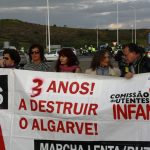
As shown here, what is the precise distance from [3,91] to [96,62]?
1460 mm

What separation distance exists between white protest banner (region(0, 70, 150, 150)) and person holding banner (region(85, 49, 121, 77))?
2.91 ft

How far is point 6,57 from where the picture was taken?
793 cm

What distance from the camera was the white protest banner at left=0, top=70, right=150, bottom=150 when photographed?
6.50m

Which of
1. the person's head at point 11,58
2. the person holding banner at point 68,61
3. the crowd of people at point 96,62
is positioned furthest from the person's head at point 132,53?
the person's head at point 11,58

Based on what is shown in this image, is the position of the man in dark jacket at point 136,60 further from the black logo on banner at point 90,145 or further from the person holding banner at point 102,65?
the black logo on banner at point 90,145

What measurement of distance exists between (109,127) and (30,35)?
149m

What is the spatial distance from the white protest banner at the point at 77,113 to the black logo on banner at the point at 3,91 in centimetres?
10

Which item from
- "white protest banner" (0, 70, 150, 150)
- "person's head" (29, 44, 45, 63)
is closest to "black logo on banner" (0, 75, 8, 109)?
"white protest banner" (0, 70, 150, 150)

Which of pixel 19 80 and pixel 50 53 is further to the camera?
pixel 50 53

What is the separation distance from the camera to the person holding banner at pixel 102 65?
7.62 m

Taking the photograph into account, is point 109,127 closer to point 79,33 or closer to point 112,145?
point 112,145

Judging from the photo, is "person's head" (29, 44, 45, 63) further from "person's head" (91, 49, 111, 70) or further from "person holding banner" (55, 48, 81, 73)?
"person's head" (91, 49, 111, 70)

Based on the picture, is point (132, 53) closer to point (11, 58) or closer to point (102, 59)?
point (102, 59)

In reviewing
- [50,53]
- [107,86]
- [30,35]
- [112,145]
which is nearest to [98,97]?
[107,86]
